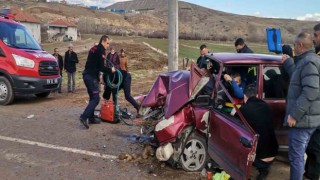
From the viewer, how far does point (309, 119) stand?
4523mm

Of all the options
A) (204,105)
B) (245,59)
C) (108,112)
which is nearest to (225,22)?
(108,112)

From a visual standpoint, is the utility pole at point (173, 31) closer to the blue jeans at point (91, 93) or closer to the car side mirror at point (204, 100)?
the blue jeans at point (91, 93)

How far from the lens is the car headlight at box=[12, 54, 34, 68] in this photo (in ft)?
35.1

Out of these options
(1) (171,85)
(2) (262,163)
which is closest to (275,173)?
(2) (262,163)

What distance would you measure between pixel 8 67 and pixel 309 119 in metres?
8.75

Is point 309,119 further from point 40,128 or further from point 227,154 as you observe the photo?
point 40,128

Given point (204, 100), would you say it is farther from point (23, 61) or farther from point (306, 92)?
point (23, 61)

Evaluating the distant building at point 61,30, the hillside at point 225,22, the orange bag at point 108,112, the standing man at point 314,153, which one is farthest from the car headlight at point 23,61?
the hillside at point 225,22

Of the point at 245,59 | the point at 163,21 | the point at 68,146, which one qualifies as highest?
the point at 163,21

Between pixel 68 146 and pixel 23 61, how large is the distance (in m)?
4.79

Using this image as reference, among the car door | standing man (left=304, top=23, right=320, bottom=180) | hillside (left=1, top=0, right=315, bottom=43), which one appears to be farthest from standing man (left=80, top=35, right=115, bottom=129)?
hillside (left=1, top=0, right=315, bottom=43)

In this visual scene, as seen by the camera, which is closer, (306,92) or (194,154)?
(306,92)

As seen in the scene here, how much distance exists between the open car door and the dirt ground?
0.82 meters

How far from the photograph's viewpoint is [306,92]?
4.44m
